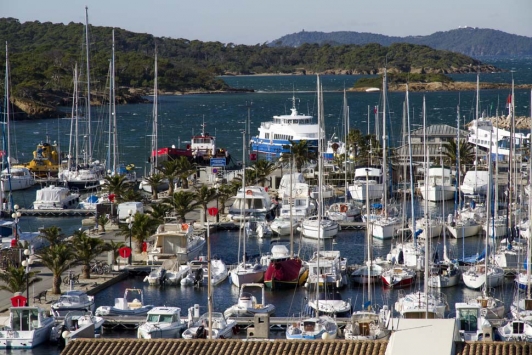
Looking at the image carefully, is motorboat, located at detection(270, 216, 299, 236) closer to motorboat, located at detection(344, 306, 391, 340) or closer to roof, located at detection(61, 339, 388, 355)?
motorboat, located at detection(344, 306, 391, 340)

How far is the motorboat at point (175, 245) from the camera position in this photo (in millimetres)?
39344

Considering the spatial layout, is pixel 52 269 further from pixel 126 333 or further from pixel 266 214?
pixel 266 214

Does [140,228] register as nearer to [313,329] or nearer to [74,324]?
[74,324]

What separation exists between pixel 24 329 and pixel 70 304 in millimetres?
2607

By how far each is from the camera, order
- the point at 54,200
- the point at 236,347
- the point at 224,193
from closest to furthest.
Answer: the point at 236,347
the point at 224,193
the point at 54,200

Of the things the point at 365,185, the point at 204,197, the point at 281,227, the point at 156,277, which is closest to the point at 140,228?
the point at 156,277

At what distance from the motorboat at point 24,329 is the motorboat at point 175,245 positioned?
10.8 metres

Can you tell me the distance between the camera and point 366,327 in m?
27.1

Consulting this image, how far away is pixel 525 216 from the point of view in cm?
4500

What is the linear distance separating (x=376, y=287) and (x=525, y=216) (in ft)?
39.1

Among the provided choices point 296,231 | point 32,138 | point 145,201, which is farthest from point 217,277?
point 32,138

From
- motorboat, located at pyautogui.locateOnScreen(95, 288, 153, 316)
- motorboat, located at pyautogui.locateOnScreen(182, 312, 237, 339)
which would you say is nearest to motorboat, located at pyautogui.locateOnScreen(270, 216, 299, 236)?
motorboat, located at pyautogui.locateOnScreen(95, 288, 153, 316)

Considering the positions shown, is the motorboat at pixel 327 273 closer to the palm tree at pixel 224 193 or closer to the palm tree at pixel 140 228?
the palm tree at pixel 140 228

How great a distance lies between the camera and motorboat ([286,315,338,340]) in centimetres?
2750
